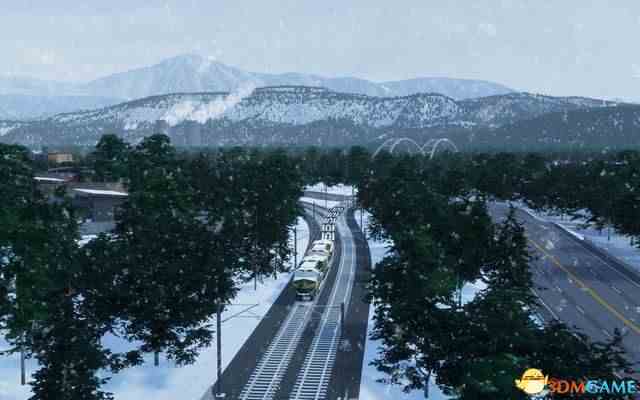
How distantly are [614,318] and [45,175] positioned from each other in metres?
91.0

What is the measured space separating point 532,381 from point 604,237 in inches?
2759

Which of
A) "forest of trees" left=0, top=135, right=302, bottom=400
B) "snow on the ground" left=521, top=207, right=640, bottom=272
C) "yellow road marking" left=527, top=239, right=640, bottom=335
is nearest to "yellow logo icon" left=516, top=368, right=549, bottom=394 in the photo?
"forest of trees" left=0, top=135, right=302, bottom=400

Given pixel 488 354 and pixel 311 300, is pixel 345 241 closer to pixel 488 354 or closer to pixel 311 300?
pixel 311 300

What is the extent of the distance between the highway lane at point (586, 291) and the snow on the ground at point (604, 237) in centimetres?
225

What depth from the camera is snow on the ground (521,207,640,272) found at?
6581cm

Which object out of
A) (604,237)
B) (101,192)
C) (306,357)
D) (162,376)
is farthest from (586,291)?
(101,192)

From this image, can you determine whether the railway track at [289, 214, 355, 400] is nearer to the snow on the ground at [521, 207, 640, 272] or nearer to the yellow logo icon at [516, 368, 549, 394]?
the yellow logo icon at [516, 368, 549, 394]

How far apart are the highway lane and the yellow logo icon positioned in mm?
16111

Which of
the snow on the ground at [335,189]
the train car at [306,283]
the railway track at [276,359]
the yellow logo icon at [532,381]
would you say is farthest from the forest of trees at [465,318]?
the snow on the ground at [335,189]

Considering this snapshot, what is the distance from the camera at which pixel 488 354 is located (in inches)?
802

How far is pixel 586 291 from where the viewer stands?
169 feet

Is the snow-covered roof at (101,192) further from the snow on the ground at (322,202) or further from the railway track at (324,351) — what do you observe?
the snow on the ground at (322,202)

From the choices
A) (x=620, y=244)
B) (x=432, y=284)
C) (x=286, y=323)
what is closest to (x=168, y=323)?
(x=286, y=323)

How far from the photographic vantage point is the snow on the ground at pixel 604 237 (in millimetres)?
65812
